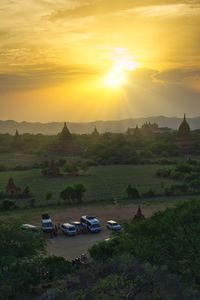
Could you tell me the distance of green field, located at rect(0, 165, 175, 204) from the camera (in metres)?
49.7

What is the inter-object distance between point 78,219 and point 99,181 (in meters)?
19.5

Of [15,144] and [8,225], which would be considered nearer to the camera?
[8,225]

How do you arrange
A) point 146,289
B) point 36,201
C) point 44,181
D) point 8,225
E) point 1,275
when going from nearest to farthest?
point 146,289 → point 1,275 → point 8,225 → point 36,201 → point 44,181

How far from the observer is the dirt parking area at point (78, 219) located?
29.9m

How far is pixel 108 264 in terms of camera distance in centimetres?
1574

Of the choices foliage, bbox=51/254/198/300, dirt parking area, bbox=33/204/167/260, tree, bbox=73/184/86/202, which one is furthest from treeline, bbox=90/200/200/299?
tree, bbox=73/184/86/202

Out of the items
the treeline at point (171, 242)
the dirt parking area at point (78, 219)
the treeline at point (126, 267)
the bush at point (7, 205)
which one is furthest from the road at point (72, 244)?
the bush at point (7, 205)

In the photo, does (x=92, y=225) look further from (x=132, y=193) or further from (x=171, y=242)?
(x=171, y=242)

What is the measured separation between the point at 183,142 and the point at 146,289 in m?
81.6

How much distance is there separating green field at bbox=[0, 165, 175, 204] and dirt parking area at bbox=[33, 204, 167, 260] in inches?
178

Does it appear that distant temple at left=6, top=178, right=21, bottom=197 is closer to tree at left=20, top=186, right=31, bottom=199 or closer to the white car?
tree at left=20, top=186, right=31, bottom=199

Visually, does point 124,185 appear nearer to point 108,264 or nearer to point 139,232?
point 139,232

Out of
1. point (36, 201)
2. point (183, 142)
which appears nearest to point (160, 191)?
point (36, 201)

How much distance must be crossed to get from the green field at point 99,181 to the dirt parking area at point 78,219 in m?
4.52
